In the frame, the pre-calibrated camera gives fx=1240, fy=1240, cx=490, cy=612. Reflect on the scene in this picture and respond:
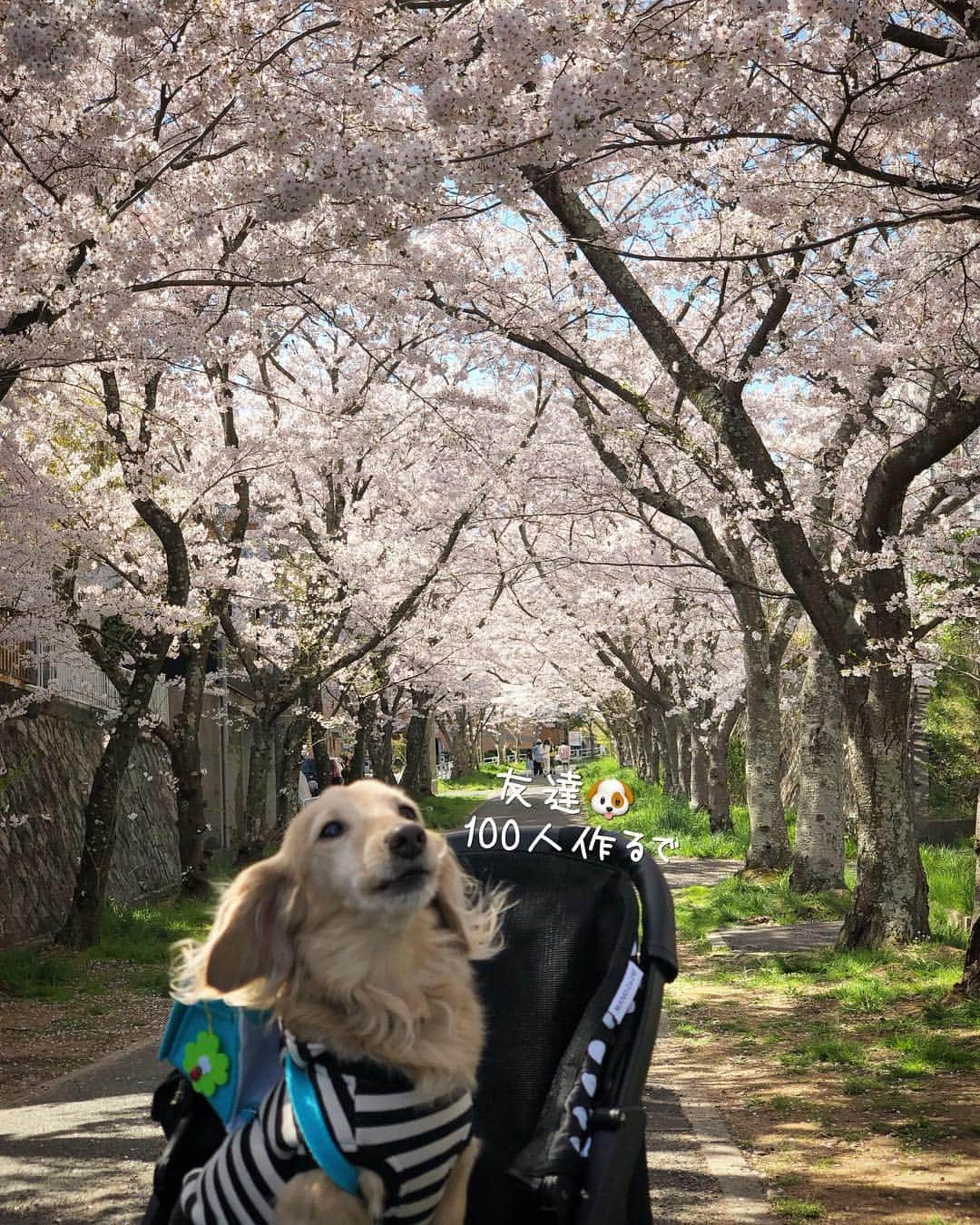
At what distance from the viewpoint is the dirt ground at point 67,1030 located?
26.0 ft

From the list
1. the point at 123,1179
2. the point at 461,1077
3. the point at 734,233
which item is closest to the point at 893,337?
the point at 734,233

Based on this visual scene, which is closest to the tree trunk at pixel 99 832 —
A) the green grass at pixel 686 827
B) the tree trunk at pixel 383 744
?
the green grass at pixel 686 827

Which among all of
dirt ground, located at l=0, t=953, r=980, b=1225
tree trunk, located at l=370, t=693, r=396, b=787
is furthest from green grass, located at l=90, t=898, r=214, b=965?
tree trunk, located at l=370, t=693, r=396, b=787

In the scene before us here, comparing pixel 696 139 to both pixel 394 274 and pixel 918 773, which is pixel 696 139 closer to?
pixel 394 274

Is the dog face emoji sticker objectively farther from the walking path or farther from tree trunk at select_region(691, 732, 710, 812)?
tree trunk at select_region(691, 732, 710, 812)

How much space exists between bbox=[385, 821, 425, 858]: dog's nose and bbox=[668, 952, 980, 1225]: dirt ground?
3.07m

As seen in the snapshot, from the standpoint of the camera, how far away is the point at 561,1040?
128 inches

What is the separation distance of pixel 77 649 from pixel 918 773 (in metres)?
16.7

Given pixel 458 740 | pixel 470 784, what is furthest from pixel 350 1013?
pixel 458 740

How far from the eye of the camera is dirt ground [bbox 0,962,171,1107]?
7918mm

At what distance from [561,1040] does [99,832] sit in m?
10.5

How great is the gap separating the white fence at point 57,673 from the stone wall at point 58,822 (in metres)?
0.33

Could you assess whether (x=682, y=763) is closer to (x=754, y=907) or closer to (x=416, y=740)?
(x=416, y=740)

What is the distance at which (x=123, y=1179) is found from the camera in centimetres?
518
